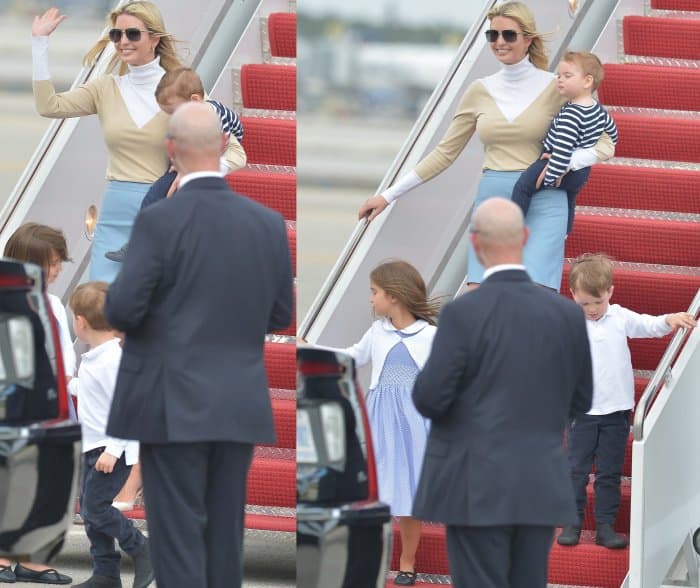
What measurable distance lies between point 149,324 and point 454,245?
7.46ft

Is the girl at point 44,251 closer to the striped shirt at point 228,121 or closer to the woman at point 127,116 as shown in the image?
the woman at point 127,116

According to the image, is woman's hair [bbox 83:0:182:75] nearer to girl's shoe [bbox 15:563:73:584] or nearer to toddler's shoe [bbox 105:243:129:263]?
toddler's shoe [bbox 105:243:129:263]

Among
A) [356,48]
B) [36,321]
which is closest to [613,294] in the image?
[356,48]

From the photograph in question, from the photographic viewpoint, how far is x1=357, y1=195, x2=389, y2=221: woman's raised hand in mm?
6426

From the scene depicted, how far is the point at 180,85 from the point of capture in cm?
666

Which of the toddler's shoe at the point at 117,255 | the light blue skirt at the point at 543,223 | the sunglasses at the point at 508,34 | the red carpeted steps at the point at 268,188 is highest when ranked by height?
the sunglasses at the point at 508,34

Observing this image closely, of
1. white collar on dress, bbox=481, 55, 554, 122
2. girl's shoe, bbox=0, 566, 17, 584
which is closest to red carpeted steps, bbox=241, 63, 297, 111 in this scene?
white collar on dress, bbox=481, 55, 554, 122

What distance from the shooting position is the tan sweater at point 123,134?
6754 millimetres

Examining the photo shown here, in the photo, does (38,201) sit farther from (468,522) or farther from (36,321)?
(468,522)

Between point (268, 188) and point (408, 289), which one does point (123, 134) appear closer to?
point (268, 188)

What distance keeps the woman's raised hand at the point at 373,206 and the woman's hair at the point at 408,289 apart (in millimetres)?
521

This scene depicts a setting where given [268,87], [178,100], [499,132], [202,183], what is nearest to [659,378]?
[499,132]

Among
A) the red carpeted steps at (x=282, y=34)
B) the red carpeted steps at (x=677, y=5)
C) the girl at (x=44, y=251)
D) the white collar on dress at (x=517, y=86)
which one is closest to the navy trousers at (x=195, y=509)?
the girl at (x=44, y=251)

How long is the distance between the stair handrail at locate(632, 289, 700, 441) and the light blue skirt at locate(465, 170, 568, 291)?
0.46 metres
